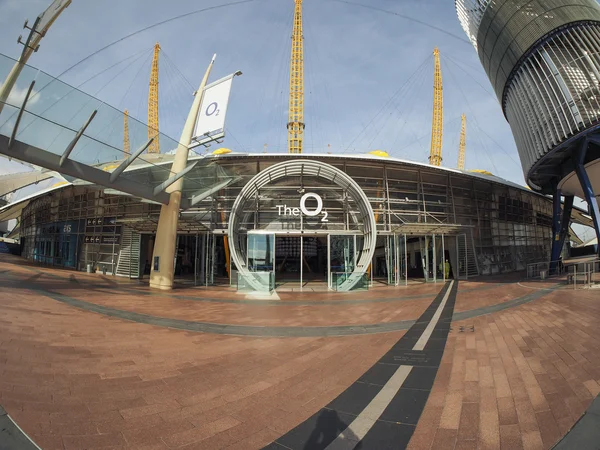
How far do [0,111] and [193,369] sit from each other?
1102cm

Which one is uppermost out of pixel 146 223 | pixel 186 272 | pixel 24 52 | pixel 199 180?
pixel 24 52

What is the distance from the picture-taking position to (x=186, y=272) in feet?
83.9

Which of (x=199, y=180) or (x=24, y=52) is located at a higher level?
(x=24, y=52)

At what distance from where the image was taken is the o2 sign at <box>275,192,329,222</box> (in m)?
17.5

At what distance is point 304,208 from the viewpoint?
17.6 meters

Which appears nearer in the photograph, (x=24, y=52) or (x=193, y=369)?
(x=193, y=369)

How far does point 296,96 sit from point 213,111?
33637mm

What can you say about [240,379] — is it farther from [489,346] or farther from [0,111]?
[0,111]

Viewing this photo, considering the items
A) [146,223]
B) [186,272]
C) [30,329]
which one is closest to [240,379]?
[30,329]

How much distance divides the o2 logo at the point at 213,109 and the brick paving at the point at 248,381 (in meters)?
13.8

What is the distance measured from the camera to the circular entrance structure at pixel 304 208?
667 inches

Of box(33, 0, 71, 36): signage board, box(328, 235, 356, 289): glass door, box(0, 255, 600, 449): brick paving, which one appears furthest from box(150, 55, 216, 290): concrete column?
box(328, 235, 356, 289): glass door

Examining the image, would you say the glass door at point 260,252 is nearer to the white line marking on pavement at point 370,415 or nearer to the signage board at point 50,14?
the white line marking on pavement at point 370,415

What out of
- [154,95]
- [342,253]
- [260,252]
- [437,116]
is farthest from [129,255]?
[437,116]
